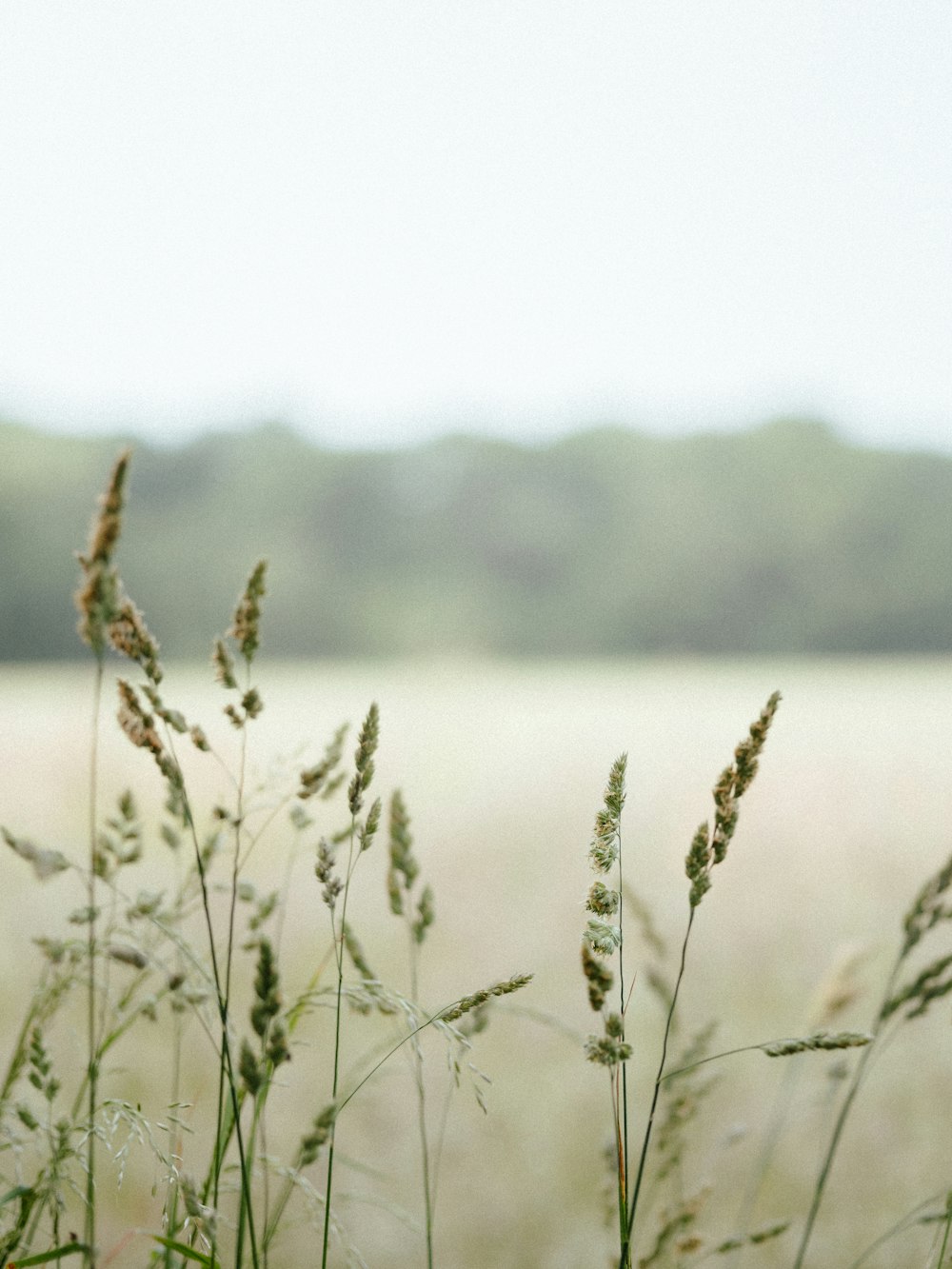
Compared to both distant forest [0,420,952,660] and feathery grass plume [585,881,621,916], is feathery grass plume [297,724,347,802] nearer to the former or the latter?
feathery grass plume [585,881,621,916]

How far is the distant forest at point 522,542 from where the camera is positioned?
14.6m

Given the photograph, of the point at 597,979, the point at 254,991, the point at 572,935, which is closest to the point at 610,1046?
the point at 597,979

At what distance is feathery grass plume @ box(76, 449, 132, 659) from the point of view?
1.61 feet

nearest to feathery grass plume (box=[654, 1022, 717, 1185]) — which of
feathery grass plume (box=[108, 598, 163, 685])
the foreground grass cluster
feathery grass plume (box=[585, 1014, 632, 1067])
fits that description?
the foreground grass cluster

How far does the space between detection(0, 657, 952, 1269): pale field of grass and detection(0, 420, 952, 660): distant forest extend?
36.4ft

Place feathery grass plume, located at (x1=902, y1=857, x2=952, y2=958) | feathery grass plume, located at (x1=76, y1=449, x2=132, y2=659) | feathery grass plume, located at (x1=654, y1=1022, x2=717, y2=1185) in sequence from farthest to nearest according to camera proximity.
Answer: feathery grass plume, located at (x1=654, y1=1022, x2=717, y2=1185) → feathery grass plume, located at (x1=902, y1=857, x2=952, y2=958) → feathery grass plume, located at (x1=76, y1=449, x2=132, y2=659)

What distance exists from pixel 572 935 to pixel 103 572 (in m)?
1.80

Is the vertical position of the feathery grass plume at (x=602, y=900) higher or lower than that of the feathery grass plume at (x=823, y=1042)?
higher

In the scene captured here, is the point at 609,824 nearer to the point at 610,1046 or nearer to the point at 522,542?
the point at 610,1046

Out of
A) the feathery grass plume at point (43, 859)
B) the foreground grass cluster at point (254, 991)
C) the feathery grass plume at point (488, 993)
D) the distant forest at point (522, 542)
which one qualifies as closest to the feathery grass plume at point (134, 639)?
the foreground grass cluster at point (254, 991)

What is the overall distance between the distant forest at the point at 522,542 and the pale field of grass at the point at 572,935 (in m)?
11.1

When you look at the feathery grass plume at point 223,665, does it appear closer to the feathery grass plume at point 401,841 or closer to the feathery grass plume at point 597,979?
the feathery grass plume at point 401,841

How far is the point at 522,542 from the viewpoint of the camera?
16.1 m

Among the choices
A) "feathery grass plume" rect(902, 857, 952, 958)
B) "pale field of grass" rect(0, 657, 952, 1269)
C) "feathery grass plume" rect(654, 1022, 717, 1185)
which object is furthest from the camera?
"pale field of grass" rect(0, 657, 952, 1269)
